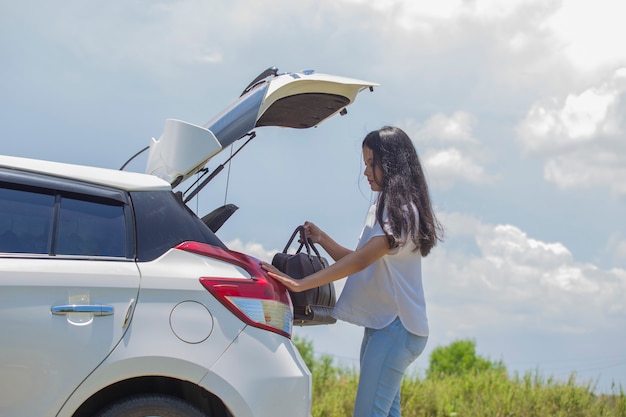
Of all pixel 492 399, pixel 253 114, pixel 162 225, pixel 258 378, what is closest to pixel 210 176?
pixel 253 114

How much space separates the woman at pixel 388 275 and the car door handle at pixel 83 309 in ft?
2.62

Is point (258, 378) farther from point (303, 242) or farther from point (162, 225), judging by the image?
point (303, 242)

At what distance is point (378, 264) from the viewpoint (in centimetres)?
407

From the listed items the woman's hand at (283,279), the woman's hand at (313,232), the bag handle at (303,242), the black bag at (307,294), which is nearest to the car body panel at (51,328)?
the woman's hand at (283,279)

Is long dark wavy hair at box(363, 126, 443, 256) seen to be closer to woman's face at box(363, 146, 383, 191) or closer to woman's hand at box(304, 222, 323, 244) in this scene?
woman's face at box(363, 146, 383, 191)

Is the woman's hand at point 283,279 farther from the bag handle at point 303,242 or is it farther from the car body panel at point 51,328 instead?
the car body panel at point 51,328

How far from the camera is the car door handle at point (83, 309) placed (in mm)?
3426

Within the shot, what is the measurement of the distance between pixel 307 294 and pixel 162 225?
871mm

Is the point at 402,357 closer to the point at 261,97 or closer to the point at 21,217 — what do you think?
the point at 261,97

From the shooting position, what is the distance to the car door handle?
11.2 ft

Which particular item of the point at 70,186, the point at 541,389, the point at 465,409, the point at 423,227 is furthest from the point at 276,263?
the point at 541,389

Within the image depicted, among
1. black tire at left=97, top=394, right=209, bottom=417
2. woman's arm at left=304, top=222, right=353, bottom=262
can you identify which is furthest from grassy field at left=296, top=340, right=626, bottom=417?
black tire at left=97, top=394, right=209, bottom=417

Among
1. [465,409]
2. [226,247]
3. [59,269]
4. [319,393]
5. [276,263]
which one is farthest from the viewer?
[319,393]

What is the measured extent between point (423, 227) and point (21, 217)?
1.89 meters
